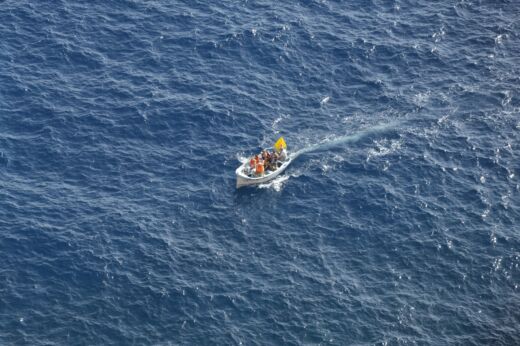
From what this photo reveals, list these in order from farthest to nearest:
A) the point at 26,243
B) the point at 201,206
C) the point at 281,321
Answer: the point at 201,206 < the point at 26,243 < the point at 281,321

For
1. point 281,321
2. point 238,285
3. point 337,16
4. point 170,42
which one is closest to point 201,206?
point 238,285

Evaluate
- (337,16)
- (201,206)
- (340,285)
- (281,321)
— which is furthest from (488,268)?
(337,16)

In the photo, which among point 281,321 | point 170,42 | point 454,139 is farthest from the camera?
point 170,42

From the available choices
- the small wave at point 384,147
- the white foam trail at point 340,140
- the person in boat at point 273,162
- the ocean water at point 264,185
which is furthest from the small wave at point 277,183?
the small wave at point 384,147

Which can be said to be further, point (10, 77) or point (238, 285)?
point (10, 77)

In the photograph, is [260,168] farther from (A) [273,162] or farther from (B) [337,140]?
(B) [337,140]

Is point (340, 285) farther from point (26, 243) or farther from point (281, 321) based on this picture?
point (26, 243)

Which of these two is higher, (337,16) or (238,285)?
(337,16)

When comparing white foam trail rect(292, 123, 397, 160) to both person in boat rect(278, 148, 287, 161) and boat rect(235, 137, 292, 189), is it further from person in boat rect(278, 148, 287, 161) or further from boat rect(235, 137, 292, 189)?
boat rect(235, 137, 292, 189)
